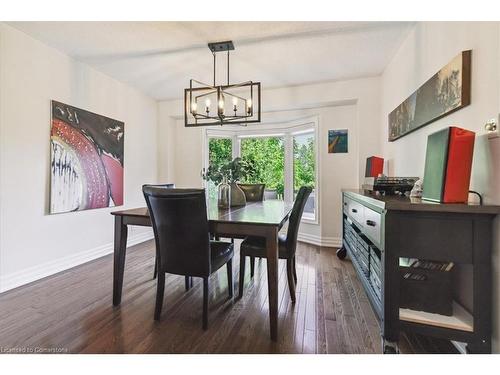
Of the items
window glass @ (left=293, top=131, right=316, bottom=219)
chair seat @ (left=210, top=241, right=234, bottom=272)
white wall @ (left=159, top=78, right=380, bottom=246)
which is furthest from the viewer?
window glass @ (left=293, top=131, right=316, bottom=219)

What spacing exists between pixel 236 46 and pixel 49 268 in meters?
3.10

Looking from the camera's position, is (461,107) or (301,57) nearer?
(461,107)

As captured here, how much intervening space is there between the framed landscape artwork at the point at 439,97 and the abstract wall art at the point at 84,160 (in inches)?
142

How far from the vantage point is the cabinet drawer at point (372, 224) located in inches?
57.7

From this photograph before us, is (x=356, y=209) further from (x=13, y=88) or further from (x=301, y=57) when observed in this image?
(x=13, y=88)

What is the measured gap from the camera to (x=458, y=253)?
1.25 m

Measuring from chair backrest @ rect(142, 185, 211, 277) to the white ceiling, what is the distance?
1.64m

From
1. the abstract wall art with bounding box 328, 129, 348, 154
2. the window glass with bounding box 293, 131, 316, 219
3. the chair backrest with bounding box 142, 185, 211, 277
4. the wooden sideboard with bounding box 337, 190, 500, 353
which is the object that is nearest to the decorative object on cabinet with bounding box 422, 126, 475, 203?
the wooden sideboard with bounding box 337, 190, 500, 353

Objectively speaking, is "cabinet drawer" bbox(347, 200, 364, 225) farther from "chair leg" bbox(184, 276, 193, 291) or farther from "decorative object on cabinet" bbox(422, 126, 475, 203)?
"chair leg" bbox(184, 276, 193, 291)

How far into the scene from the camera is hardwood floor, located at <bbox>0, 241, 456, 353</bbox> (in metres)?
1.50

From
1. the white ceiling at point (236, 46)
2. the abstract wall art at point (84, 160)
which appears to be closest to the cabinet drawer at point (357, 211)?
the white ceiling at point (236, 46)

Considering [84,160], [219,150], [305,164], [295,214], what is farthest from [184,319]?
[219,150]
